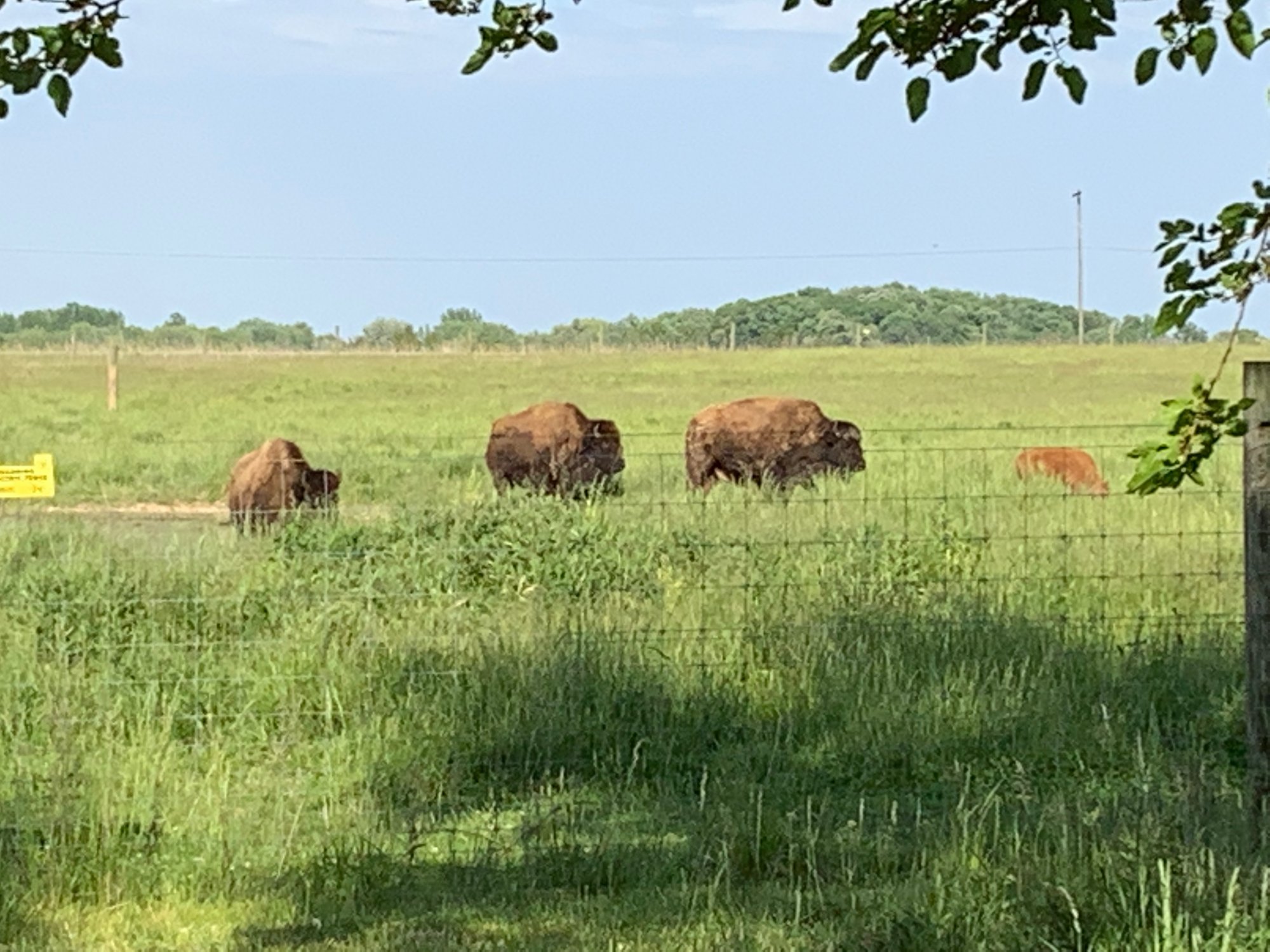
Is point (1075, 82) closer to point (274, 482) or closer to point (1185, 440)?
point (1185, 440)

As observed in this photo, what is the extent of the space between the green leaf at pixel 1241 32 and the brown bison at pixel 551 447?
1267cm

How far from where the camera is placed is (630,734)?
7176 mm

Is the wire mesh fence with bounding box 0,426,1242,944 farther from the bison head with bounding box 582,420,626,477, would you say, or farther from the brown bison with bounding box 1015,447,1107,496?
the bison head with bounding box 582,420,626,477

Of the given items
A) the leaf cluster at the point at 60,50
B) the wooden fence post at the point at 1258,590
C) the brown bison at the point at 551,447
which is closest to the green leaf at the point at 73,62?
the leaf cluster at the point at 60,50

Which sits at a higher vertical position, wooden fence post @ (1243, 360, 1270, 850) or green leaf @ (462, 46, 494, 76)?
green leaf @ (462, 46, 494, 76)

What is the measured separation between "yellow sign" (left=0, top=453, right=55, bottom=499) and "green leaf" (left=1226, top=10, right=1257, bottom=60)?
662 centimetres

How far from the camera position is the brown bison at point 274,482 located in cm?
1430

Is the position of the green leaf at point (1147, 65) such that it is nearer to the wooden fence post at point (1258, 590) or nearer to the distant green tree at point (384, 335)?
the wooden fence post at point (1258, 590)

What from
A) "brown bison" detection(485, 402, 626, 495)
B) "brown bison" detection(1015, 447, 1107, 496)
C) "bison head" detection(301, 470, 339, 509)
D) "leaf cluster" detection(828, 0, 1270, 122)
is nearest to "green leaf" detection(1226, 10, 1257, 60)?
"leaf cluster" detection(828, 0, 1270, 122)

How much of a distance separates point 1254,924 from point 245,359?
55.8 meters

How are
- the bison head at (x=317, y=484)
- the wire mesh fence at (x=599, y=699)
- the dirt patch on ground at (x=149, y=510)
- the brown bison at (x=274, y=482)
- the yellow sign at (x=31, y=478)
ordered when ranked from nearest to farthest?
the wire mesh fence at (x=599, y=699), the yellow sign at (x=31, y=478), the brown bison at (x=274, y=482), the bison head at (x=317, y=484), the dirt patch on ground at (x=149, y=510)

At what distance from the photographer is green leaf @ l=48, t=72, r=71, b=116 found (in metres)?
3.93

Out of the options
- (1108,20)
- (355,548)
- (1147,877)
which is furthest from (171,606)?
(1108,20)

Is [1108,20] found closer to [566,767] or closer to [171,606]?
[566,767]
